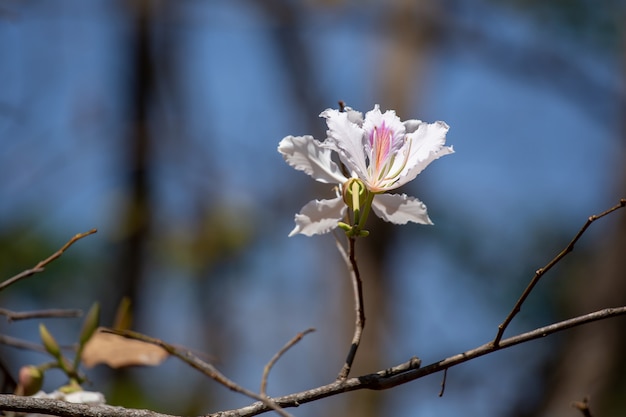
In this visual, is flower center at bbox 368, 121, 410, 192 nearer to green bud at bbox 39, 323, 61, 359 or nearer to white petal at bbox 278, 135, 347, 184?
white petal at bbox 278, 135, 347, 184

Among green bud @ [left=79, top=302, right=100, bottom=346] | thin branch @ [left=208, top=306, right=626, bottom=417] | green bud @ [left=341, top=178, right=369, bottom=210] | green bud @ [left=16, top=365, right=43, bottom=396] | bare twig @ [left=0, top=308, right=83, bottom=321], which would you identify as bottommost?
thin branch @ [left=208, top=306, right=626, bottom=417]

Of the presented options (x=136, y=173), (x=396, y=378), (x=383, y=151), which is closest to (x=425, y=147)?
(x=383, y=151)

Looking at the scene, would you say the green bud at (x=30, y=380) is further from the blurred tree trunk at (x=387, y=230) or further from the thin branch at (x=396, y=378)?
the blurred tree trunk at (x=387, y=230)

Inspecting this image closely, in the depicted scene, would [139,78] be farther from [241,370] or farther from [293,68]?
[241,370]

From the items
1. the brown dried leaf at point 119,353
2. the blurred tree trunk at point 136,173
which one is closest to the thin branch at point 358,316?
the brown dried leaf at point 119,353

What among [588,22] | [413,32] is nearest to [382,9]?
[413,32]

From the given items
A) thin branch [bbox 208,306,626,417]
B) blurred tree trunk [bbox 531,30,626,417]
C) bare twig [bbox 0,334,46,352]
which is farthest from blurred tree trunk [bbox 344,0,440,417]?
thin branch [bbox 208,306,626,417]

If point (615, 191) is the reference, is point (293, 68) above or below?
above
